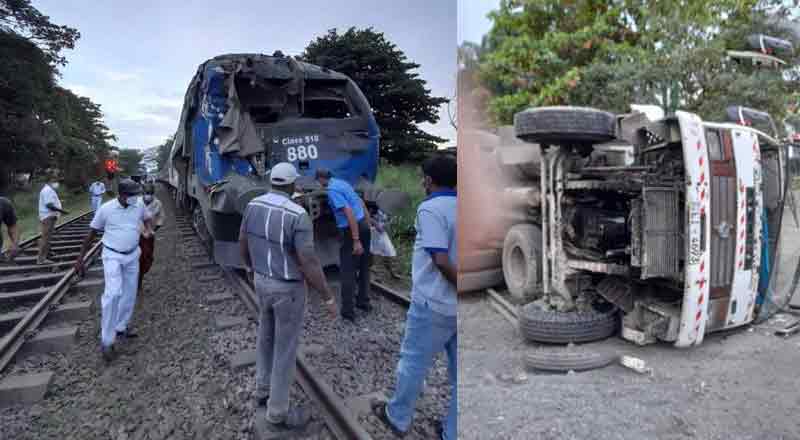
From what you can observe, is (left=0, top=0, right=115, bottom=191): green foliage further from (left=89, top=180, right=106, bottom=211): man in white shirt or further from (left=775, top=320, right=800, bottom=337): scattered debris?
(left=775, top=320, right=800, bottom=337): scattered debris

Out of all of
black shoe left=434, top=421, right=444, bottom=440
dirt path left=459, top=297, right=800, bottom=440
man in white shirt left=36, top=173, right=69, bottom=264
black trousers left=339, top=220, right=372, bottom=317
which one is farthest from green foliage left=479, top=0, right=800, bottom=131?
man in white shirt left=36, top=173, right=69, bottom=264

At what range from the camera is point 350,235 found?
9.88 ft

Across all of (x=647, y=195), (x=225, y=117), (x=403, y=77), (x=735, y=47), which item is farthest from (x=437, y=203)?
(x=735, y=47)

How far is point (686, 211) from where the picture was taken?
11.2ft

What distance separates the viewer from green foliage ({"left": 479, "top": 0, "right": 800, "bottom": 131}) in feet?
17.0

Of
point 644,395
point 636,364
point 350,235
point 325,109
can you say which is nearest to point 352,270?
point 350,235

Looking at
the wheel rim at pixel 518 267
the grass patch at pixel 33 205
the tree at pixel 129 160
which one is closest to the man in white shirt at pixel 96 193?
the grass patch at pixel 33 205

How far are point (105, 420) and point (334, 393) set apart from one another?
2.57ft

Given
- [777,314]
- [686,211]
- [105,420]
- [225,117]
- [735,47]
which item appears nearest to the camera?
[105,420]

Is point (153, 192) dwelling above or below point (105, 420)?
above

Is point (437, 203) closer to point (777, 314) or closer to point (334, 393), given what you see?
point (334, 393)

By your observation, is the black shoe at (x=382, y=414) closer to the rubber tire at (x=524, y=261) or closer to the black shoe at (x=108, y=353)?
the black shoe at (x=108, y=353)

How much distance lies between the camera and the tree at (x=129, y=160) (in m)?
1.69

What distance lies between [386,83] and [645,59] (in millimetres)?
5617
